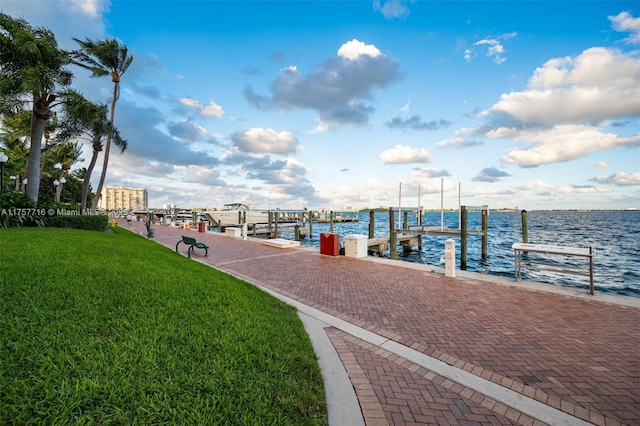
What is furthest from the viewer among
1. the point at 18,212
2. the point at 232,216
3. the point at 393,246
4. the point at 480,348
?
the point at 232,216

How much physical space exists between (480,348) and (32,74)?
21.3m

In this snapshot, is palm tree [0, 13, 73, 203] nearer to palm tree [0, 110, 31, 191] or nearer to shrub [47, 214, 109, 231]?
shrub [47, 214, 109, 231]

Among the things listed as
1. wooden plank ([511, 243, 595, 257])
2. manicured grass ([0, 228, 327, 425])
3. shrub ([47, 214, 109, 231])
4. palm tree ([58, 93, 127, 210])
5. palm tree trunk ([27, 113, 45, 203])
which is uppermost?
palm tree ([58, 93, 127, 210])

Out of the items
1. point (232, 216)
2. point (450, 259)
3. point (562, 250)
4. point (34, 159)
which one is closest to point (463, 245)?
point (450, 259)

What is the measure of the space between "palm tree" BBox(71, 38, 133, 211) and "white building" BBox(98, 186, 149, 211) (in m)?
139

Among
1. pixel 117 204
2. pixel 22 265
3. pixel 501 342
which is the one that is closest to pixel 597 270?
pixel 501 342

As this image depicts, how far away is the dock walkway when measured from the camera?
3008 millimetres

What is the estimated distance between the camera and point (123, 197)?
154 metres

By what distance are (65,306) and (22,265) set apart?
93.4 inches

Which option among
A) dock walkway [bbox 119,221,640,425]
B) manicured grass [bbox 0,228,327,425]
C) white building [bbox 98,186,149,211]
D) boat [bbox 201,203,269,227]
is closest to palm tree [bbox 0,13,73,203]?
manicured grass [bbox 0,228,327,425]

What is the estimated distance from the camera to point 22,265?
208 inches

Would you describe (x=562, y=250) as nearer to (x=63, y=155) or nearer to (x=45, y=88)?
(x=45, y=88)

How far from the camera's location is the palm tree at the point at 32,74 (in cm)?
1477

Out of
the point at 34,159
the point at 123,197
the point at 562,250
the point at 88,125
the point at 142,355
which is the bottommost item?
the point at 142,355
